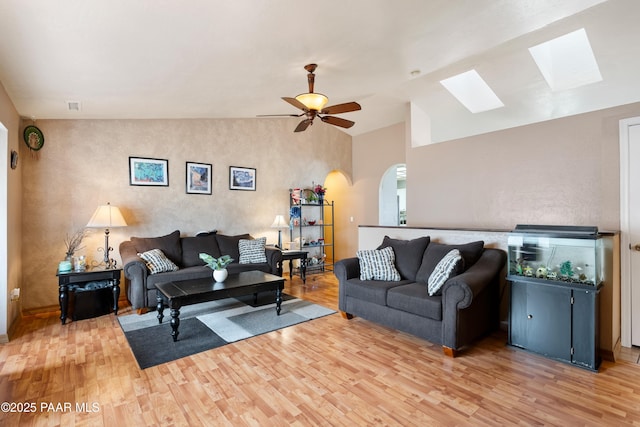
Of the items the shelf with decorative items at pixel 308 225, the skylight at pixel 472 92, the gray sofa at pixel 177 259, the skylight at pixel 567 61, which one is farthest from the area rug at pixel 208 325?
the skylight at pixel 567 61

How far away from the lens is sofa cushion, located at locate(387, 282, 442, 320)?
2.84m

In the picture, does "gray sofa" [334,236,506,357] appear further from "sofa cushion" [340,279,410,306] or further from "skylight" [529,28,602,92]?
"skylight" [529,28,602,92]

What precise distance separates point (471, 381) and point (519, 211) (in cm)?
260

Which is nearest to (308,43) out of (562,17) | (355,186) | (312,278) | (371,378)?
(562,17)

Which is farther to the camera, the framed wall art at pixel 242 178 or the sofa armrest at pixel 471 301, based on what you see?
the framed wall art at pixel 242 178

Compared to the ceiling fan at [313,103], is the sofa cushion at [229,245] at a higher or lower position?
lower

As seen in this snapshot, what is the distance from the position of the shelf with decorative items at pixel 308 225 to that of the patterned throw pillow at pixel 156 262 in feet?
7.86

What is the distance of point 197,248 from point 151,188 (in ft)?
3.71

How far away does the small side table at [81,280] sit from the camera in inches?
143

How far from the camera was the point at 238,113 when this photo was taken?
5.02 metres

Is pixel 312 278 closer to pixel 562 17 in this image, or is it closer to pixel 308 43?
pixel 308 43

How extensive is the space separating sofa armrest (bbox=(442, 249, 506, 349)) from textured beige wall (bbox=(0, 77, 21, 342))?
13.4ft

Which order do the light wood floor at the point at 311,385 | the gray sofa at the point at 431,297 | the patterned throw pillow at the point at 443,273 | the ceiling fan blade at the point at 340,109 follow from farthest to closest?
the ceiling fan blade at the point at 340,109 < the patterned throw pillow at the point at 443,273 < the gray sofa at the point at 431,297 < the light wood floor at the point at 311,385

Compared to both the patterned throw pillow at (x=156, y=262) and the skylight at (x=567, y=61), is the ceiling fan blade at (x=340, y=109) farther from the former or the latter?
the patterned throw pillow at (x=156, y=262)
